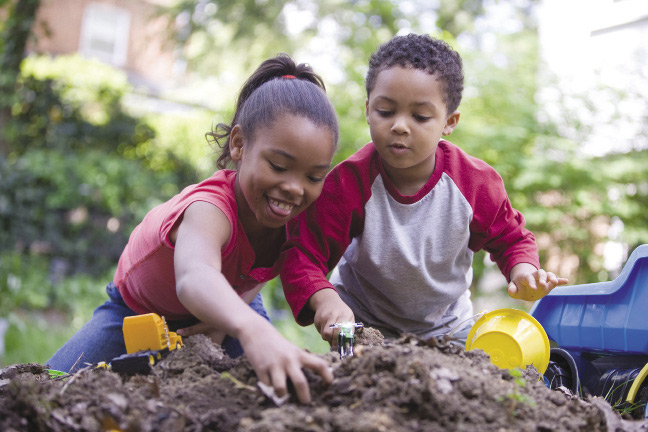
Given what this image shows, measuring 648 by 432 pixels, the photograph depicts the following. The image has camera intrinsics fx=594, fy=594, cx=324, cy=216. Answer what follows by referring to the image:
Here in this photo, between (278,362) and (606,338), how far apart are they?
4.25 ft

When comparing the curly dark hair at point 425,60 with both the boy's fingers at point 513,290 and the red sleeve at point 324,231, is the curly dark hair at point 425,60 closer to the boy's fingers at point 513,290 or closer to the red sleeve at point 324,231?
the red sleeve at point 324,231

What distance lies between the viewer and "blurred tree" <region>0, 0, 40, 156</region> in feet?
19.5

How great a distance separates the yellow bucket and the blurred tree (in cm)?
558

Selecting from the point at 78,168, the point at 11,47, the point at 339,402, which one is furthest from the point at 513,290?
the point at 11,47

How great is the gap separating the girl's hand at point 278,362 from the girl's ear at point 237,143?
0.90 m

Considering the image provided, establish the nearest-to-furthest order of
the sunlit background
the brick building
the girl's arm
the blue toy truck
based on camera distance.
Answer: the girl's arm, the blue toy truck, the sunlit background, the brick building

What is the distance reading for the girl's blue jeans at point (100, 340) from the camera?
2289 mm

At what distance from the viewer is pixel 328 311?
6.56ft

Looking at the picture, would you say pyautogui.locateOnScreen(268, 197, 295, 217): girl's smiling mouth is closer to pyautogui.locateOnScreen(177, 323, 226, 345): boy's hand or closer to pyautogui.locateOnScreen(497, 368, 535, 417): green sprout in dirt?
pyautogui.locateOnScreen(177, 323, 226, 345): boy's hand

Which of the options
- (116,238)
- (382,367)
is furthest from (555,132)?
(382,367)

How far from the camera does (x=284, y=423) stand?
1174 mm

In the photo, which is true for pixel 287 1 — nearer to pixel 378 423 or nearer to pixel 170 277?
pixel 170 277

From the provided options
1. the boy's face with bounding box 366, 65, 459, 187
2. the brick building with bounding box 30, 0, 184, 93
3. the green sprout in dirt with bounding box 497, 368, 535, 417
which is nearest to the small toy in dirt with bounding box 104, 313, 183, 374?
the green sprout in dirt with bounding box 497, 368, 535, 417

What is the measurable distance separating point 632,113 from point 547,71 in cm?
106
